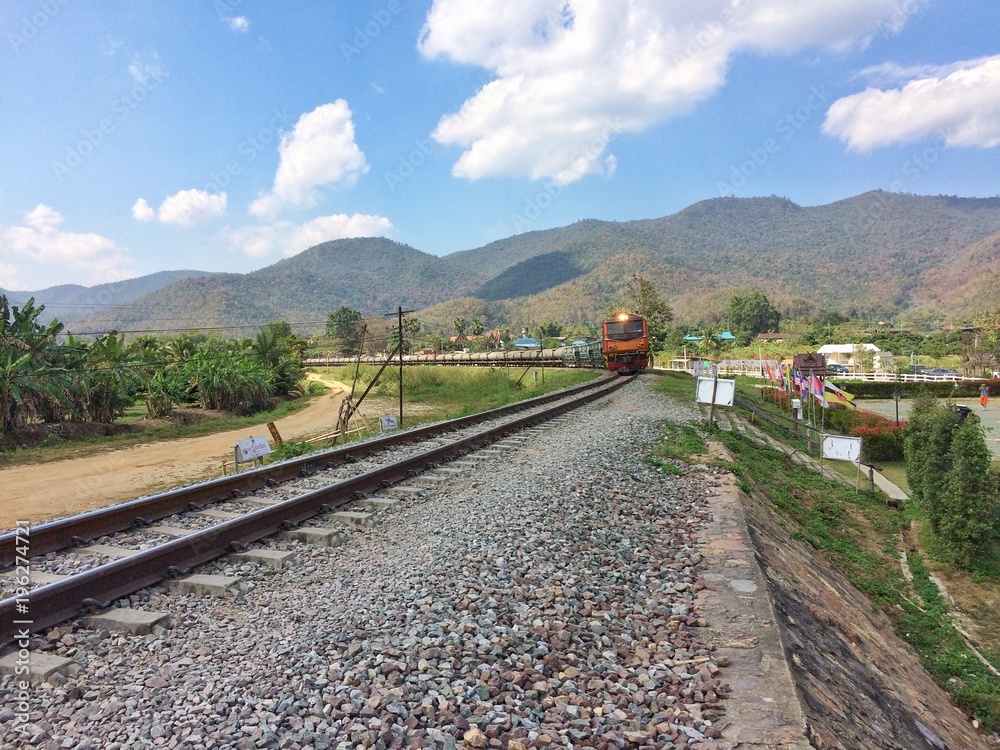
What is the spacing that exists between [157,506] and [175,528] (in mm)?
647

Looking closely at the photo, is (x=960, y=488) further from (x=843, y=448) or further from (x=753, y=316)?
(x=753, y=316)

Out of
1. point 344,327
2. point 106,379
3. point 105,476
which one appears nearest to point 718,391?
point 105,476

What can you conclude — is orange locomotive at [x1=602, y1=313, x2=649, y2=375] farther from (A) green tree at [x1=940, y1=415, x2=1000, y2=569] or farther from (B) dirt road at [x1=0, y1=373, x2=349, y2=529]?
(B) dirt road at [x1=0, y1=373, x2=349, y2=529]

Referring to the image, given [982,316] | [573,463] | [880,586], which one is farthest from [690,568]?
[982,316]

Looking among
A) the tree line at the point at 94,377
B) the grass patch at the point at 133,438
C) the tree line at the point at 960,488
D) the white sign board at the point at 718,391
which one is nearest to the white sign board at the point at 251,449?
the grass patch at the point at 133,438

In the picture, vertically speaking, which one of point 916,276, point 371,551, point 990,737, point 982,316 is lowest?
point 990,737

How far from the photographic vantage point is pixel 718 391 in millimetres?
11641

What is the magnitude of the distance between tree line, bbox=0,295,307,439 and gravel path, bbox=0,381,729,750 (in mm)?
14573

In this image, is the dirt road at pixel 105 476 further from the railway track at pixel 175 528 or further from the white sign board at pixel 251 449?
the railway track at pixel 175 528

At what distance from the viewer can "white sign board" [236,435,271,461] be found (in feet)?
29.2

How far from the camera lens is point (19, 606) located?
335 cm

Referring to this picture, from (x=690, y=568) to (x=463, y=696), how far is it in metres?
2.45

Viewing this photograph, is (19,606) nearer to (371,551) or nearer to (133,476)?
(371,551)

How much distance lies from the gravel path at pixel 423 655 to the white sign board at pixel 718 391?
266 inches
